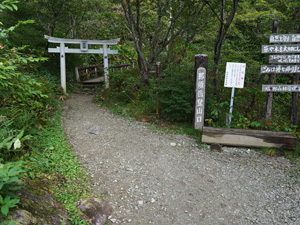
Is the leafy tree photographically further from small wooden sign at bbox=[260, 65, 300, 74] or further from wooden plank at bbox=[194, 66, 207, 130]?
small wooden sign at bbox=[260, 65, 300, 74]

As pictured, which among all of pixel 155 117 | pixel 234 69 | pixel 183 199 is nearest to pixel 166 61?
pixel 155 117

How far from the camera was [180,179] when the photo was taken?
4.12 m

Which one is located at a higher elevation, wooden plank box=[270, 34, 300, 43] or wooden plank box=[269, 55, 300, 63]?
wooden plank box=[270, 34, 300, 43]

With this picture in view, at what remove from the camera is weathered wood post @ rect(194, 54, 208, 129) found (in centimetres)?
566

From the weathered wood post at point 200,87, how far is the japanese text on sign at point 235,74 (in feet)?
1.76

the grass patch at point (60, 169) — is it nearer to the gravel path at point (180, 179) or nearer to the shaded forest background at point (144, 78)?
the shaded forest background at point (144, 78)

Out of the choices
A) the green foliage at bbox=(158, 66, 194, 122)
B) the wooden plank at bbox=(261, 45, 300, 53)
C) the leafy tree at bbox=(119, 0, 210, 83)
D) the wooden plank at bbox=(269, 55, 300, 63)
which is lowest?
the green foliage at bbox=(158, 66, 194, 122)

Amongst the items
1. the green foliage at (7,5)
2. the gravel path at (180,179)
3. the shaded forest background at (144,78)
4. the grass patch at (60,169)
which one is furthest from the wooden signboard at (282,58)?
the green foliage at (7,5)

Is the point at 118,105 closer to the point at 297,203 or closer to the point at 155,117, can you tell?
the point at 155,117

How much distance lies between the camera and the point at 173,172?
4.32m

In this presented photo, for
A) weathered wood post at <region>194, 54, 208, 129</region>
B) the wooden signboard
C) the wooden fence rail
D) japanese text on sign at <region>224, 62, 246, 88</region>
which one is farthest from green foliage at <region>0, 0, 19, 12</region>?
the wooden fence rail

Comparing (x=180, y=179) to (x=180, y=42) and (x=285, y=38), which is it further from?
(x=180, y=42)

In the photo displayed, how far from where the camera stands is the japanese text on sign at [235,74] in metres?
5.57

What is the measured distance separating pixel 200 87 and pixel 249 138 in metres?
1.61
